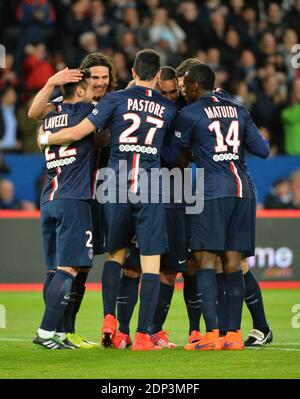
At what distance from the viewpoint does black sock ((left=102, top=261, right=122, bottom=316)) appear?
9.14 m

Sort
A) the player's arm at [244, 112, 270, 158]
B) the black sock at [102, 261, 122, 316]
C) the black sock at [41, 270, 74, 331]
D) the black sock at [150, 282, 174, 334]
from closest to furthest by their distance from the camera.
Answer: the black sock at [41, 270, 74, 331], the black sock at [102, 261, 122, 316], the player's arm at [244, 112, 270, 158], the black sock at [150, 282, 174, 334]

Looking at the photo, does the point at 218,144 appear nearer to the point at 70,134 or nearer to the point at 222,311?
the point at 70,134

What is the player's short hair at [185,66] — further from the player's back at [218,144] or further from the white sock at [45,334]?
the white sock at [45,334]

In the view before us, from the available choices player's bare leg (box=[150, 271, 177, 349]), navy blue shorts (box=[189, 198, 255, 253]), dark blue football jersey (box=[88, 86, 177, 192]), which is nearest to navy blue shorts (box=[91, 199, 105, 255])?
dark blue football jersey (box=[88, 86, 177, 192])

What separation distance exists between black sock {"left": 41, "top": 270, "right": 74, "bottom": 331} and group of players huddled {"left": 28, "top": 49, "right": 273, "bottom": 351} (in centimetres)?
1

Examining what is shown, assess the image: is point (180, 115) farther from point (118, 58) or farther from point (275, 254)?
point (118, 58)

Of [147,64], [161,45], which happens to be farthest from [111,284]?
[161,45]

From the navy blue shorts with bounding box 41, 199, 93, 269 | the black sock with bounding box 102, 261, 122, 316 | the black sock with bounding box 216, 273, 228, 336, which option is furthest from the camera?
the black sock with bounding box 216, 273, 228, 336

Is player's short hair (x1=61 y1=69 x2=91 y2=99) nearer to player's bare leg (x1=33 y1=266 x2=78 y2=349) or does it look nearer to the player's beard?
the player's beard

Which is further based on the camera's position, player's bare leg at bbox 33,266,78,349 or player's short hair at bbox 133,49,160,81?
player's short hair at bbox 133,49,160,81

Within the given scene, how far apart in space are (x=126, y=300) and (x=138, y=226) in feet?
2.59

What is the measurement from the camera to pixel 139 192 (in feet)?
29.7

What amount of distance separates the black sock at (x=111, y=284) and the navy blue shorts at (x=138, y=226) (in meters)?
0.15
